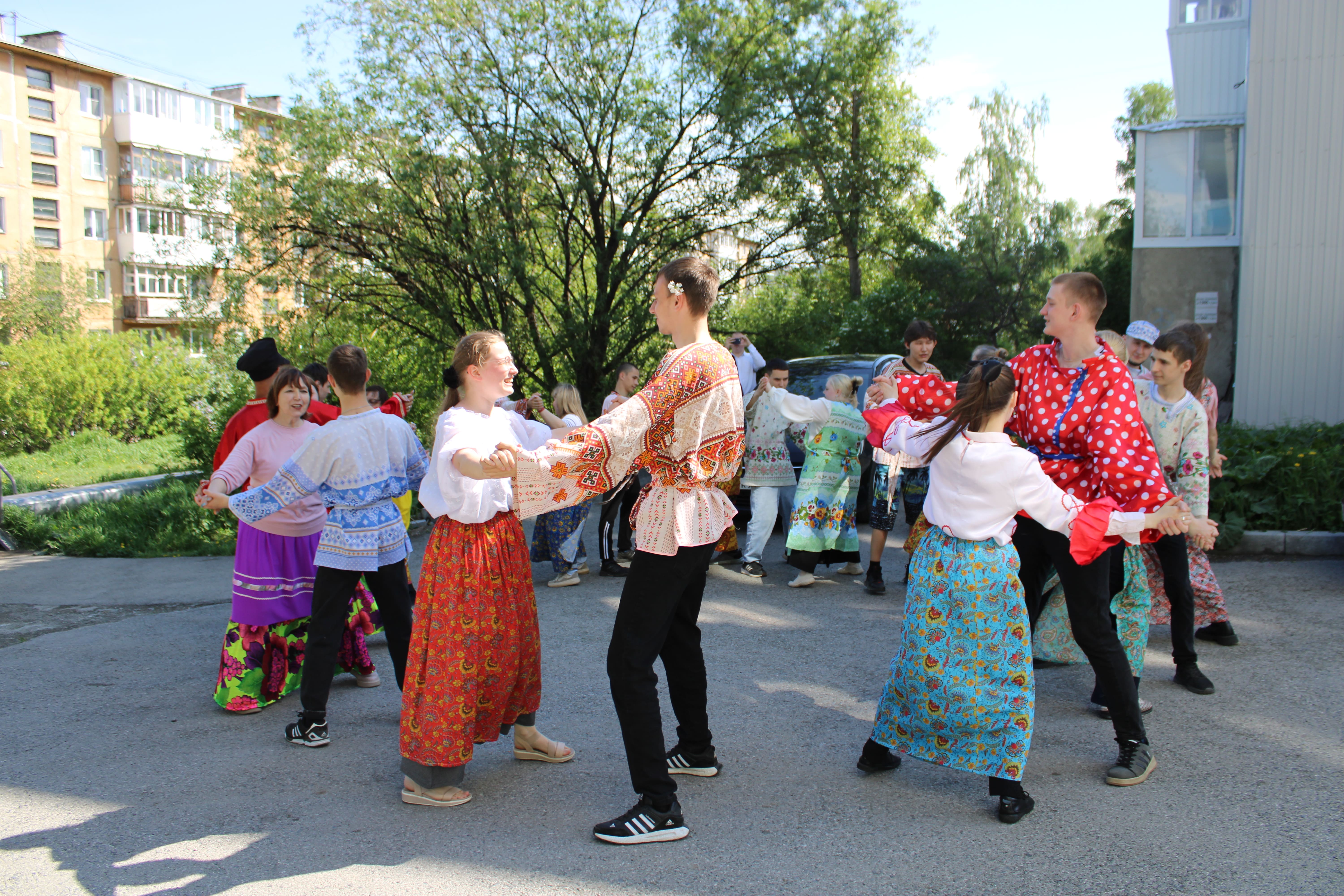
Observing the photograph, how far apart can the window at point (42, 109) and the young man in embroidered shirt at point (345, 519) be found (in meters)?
48.3

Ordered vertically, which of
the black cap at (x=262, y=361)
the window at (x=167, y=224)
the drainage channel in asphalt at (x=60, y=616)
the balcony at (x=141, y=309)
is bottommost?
the drainage channel in asphalt at (x=60, y=616)

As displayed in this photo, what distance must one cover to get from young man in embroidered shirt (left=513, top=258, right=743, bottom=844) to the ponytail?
2.62 feet

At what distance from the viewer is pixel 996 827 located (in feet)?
11.0

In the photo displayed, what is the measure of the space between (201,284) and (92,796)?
946 centimetres

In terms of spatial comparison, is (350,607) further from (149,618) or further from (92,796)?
(149,618)

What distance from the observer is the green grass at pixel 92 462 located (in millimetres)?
12398

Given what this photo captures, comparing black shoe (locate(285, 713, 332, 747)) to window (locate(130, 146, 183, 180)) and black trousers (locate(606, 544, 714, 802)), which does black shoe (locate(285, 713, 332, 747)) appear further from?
window (locate(130, 146, 183, 180))

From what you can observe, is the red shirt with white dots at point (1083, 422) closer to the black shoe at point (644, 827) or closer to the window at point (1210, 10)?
the black shoe at point (644, 827)

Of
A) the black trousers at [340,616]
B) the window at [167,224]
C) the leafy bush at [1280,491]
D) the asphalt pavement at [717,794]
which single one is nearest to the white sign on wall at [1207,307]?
the leafy bush at [1280,491]

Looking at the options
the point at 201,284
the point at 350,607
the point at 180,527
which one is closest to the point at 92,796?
the point at 350,607

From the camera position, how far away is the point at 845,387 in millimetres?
7008

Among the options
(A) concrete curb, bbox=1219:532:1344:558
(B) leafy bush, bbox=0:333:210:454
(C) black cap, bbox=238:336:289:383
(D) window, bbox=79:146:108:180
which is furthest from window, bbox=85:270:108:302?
(A) concrete curb, bbox=1219:532:1344:558

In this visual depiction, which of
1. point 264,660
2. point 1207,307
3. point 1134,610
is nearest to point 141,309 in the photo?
point 1207,307

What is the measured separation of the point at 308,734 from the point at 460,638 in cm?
121
